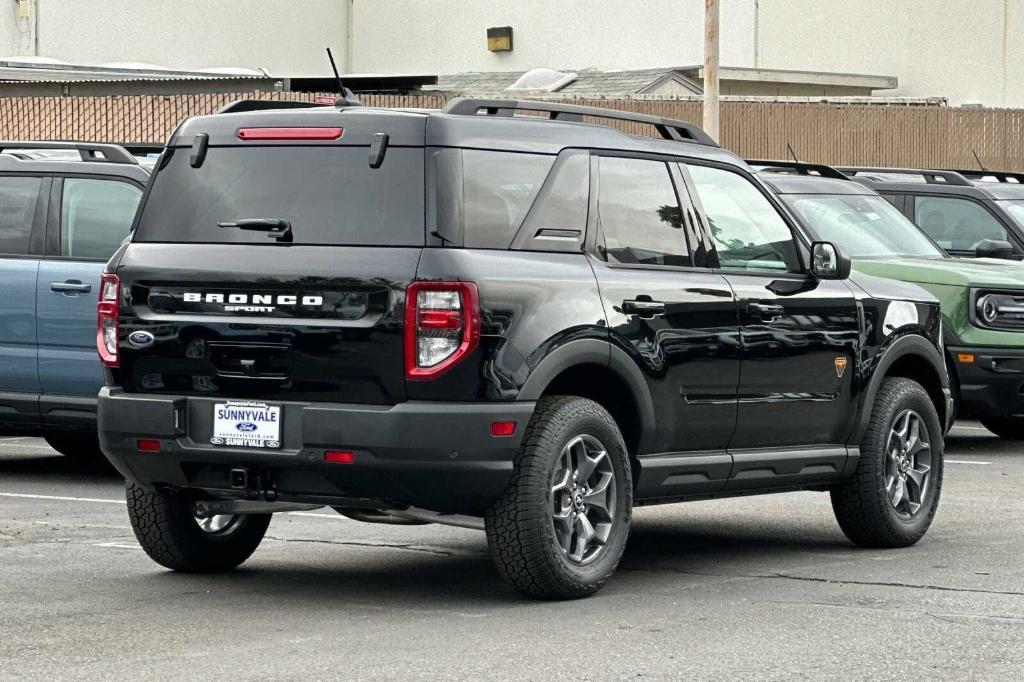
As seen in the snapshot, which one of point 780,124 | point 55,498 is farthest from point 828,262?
point 780,124

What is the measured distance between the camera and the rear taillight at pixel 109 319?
24.8 ft

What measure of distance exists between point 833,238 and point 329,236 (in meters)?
7.38

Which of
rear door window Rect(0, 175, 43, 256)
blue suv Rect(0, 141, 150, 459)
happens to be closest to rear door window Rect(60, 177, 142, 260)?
blue suv Rect(0, 141, 150, 459)

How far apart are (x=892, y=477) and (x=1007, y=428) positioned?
6.03 meters

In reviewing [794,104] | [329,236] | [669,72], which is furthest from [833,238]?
[669,72]

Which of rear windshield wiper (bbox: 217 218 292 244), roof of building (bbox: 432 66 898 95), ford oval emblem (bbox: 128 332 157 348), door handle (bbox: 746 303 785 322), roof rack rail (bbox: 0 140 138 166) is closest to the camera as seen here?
rear windshield wiper (bbox: 217 218 292 244)

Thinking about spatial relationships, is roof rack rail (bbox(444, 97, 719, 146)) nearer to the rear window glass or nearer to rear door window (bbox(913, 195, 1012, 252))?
the rear window glass

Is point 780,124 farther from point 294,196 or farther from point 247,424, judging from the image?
point 247,424

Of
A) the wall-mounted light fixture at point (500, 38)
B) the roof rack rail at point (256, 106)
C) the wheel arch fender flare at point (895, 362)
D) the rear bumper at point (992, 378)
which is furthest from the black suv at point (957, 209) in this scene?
the wall-mounted light fixture at point (500, 38)

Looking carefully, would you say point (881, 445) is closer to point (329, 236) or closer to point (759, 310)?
point (759, 310)

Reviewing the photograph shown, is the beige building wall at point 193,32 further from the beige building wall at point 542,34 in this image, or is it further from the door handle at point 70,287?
the door handle at point 70,287

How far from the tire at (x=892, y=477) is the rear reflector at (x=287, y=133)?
123 inches

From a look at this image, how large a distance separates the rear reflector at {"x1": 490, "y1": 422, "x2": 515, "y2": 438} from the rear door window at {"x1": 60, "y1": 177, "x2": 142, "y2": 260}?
5106mm

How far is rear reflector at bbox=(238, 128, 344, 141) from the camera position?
24.2 feet
